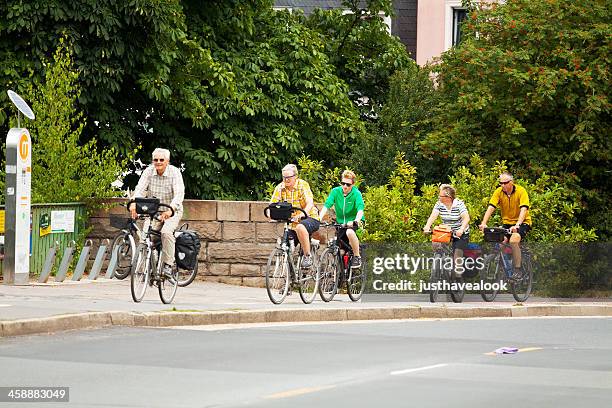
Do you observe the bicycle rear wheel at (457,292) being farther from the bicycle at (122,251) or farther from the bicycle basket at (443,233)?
the bicycle at (122,251)

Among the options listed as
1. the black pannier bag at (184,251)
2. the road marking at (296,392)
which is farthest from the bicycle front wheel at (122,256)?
the road marking at (296,392)

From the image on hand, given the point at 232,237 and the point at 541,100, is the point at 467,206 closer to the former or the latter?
the point at 232,237

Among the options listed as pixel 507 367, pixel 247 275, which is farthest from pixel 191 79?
pixel 507 367

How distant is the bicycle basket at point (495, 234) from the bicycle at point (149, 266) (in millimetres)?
5091

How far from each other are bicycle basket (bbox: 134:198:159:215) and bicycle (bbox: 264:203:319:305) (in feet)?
→ 4.90

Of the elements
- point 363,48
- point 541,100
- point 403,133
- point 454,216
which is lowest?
point 454,216

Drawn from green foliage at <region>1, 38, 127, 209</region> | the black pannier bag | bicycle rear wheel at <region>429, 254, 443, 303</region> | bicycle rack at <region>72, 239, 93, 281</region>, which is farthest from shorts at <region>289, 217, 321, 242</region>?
green foliage at <region>1, 38, 127, 209</region>

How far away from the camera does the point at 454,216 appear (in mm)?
21312

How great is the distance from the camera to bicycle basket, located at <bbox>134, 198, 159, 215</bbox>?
1847cm

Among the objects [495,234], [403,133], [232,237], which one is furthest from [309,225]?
[403,133]

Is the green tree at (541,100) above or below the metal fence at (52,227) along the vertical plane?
above

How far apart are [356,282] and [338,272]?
37 centimetres

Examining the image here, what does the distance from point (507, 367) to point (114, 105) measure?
16303 millimetres

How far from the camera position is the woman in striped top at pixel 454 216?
21219 millimetres
